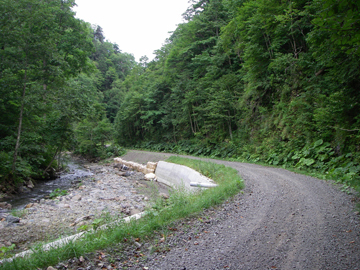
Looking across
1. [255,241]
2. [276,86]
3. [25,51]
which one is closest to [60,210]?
[255,241]

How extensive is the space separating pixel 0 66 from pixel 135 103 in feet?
84.5

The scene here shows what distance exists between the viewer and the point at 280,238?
3674 millimetres

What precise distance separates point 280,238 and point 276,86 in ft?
44.3

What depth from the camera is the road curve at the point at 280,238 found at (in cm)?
302

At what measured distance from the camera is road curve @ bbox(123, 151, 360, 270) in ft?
9.91

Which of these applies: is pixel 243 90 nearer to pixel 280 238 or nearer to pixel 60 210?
pixel 60 210

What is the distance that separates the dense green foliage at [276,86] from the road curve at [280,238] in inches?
106

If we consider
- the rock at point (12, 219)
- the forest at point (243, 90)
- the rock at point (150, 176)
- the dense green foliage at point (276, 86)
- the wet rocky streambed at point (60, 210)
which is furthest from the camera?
the rock at point (150, 176)

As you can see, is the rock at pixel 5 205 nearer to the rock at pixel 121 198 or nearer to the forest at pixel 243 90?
the forest at pixel 243 90

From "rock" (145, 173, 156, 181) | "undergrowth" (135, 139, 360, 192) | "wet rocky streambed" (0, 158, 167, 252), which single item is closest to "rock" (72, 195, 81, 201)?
"wet rocky streambed" (0, 158, 167, 252)

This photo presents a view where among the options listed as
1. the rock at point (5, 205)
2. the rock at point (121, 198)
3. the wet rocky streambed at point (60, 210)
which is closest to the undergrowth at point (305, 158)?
the wet rocky streambed at point (60, 210)

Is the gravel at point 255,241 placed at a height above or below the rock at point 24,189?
above

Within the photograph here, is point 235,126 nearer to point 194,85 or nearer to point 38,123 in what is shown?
point 194,85

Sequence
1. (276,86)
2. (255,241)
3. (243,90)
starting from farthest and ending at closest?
1. (243,90)
2. (276,86)
3. (255,241)
